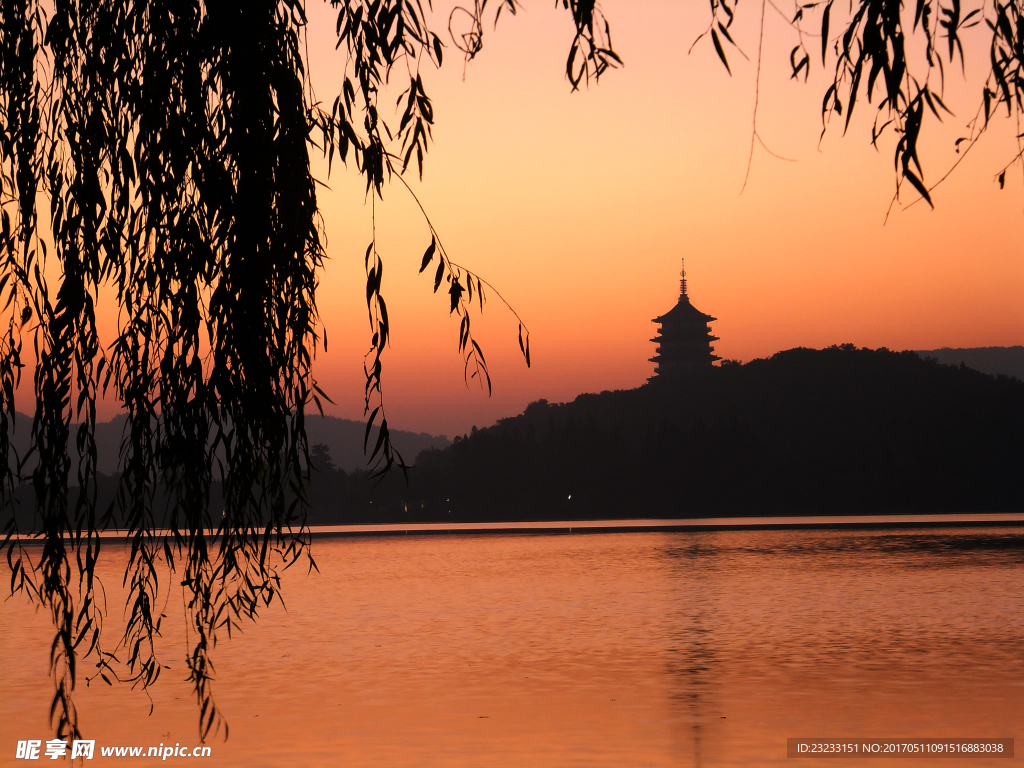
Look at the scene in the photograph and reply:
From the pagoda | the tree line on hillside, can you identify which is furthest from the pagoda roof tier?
the tree line on hillside

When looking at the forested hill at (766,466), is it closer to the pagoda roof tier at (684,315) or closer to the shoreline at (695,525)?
the shoreline at (695,525)

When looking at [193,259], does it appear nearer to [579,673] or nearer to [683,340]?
[579,673]

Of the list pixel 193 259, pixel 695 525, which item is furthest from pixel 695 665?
pixel 695 525

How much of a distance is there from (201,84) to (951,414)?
132m

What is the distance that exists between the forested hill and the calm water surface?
254 ft

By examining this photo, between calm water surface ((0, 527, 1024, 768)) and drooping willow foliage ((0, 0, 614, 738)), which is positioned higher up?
drooping willow foliage ((0, 0, 614, 738))

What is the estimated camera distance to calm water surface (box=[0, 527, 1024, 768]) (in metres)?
13.2

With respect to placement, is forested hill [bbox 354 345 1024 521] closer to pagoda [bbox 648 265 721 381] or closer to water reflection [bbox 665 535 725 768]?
pagoda [bbox 648 265 721 381]

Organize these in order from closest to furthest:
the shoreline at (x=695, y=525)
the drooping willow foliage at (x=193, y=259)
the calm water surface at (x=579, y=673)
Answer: the drooping willow foliage at (x=193, y=259)
the calm water surface at (x=579, y=673)
the shoreline at (x=695, y=525)

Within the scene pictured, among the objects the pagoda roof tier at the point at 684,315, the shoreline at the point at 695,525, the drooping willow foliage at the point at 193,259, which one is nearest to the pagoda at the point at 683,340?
the pagoda roof tier at the point at 684,315

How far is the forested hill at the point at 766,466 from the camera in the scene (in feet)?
382

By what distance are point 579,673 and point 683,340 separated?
16239cm

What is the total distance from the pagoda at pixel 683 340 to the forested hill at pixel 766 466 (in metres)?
42.5

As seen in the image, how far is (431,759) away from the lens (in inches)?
486
